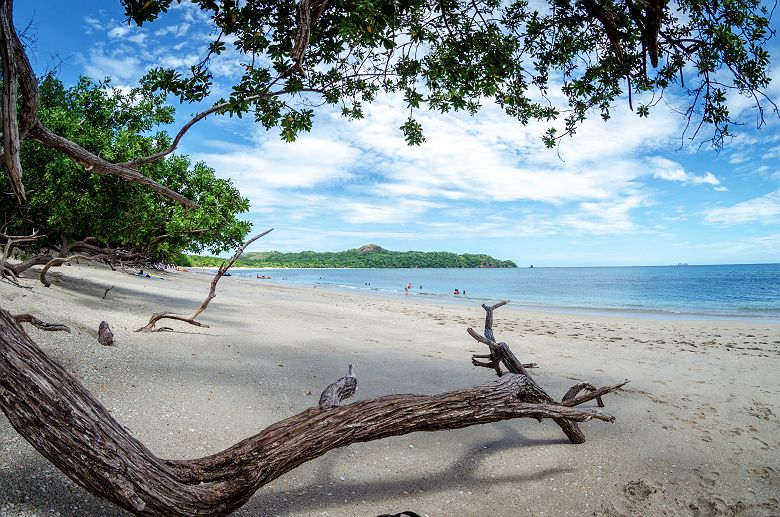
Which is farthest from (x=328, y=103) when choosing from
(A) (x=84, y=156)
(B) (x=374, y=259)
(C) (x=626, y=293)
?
(B) (x=374, y=259)

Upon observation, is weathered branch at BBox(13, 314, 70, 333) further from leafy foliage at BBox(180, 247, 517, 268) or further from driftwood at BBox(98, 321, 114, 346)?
leafy foliage at BBox(180, 247, 517, 268)

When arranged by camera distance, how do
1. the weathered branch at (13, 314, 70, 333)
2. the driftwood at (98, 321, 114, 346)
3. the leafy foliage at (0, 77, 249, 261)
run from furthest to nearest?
the leafy foliage at (0, 77, 249, 261) → the driftwood at (98, 321, 114, 346) → the weathered branch at (13, 314, 70, 333)

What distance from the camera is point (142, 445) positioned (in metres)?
2.76

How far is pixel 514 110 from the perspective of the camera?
5.86 meters

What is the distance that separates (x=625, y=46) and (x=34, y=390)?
236 inches

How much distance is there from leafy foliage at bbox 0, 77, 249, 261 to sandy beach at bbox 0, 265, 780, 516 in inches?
140

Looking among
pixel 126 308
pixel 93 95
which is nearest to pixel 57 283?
pixel 126 308

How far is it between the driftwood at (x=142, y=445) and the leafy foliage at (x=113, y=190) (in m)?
9.28

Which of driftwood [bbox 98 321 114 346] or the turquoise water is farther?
the turquoise water

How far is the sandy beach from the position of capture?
3617 mm

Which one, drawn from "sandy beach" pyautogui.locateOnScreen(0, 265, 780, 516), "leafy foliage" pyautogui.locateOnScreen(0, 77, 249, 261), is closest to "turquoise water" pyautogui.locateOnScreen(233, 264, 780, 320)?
"sandy beach" pyautogui.locateOnScreen(0, 265, 780, 516)

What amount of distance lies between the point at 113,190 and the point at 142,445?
11237mm

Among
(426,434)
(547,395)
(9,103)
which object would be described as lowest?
(426,434)

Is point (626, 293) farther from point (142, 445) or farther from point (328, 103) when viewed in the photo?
point (142, 445)
